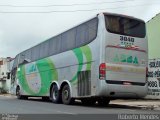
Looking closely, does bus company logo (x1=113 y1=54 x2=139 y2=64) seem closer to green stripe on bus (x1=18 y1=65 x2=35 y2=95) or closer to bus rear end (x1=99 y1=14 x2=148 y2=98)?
bus rear end (x1=99 y1=14 x2=148 y2=98)

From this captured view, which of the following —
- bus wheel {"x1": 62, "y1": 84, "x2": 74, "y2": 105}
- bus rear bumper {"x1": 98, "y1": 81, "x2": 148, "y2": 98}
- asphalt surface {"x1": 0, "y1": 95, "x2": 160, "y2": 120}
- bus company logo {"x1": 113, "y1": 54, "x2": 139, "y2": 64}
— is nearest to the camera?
asphalt surface {"x1": 0, "y1": 95, "x2": 160, "y2": 120}

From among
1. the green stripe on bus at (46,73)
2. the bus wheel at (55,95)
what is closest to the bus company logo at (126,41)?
the bus wheel at (55,95)

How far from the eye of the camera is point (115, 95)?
17.6m

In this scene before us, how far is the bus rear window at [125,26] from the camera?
58.5 ft

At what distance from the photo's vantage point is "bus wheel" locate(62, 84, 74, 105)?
20.2 m

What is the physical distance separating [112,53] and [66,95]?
419 cm

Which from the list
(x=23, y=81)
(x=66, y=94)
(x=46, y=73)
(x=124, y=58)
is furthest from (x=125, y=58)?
(x=23, y=81)

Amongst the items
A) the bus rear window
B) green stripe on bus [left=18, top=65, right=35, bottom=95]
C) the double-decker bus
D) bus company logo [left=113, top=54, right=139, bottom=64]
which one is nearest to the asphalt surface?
the double-decker bus

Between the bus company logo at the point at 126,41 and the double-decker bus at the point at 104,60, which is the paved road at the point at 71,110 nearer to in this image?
the double-decker bus at the point at 104,60

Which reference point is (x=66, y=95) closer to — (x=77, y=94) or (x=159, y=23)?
(x=77, y=94)

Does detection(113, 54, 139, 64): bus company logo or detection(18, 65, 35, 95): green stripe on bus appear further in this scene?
detection(18, 65, 35, 95): green stripe on bus

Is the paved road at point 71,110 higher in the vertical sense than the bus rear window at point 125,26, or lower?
lower

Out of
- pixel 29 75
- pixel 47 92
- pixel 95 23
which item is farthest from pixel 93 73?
pixel 29 75

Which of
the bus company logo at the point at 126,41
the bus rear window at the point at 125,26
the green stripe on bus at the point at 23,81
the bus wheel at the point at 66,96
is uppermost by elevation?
the bus rear window at the point at 125,26
